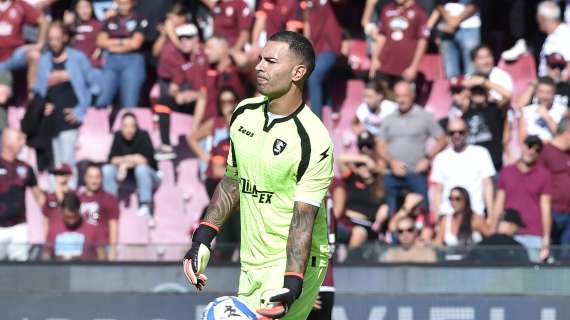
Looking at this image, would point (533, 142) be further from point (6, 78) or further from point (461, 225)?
point (6, 78)

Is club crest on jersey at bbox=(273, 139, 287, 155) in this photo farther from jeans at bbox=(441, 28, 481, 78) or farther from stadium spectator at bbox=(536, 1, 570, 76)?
jeans at bbox=(441, 28, 481, 78)

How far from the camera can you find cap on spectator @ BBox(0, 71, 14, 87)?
14.0 metres

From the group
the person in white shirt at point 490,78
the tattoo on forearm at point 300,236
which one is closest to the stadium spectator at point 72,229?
the person in white shirt at point 490,78

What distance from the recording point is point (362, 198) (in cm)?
1195

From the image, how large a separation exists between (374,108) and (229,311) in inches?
279

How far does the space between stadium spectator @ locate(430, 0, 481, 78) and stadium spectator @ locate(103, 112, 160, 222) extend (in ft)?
10.6

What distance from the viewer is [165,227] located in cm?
1282

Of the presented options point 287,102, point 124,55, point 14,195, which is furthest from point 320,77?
point 287,102

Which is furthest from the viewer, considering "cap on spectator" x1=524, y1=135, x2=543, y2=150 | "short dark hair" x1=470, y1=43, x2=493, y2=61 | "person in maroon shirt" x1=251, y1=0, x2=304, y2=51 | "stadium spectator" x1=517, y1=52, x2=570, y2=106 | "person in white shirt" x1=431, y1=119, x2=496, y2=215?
"person in maroon shirt" x1=251, y1=0, x2=304, y2=51

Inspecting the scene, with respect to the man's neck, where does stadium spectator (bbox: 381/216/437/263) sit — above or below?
below

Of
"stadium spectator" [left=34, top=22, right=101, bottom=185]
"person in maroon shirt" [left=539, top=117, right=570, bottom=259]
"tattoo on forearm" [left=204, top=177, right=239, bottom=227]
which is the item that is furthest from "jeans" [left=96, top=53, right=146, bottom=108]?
"tattoo on forearm" [left=204, top=177, right=239, bottom=227]

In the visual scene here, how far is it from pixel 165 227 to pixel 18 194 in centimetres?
156

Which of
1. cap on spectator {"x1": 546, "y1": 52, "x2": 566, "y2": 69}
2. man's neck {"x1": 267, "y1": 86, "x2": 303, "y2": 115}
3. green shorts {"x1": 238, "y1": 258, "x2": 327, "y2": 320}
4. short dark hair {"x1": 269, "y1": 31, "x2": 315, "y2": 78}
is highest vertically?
cap on spectator {"x1": 546, "y1": 52, "x2": 566, "y2": 69}

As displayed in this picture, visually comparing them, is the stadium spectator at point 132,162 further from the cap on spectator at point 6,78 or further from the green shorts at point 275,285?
the green shorts at point 275,285
